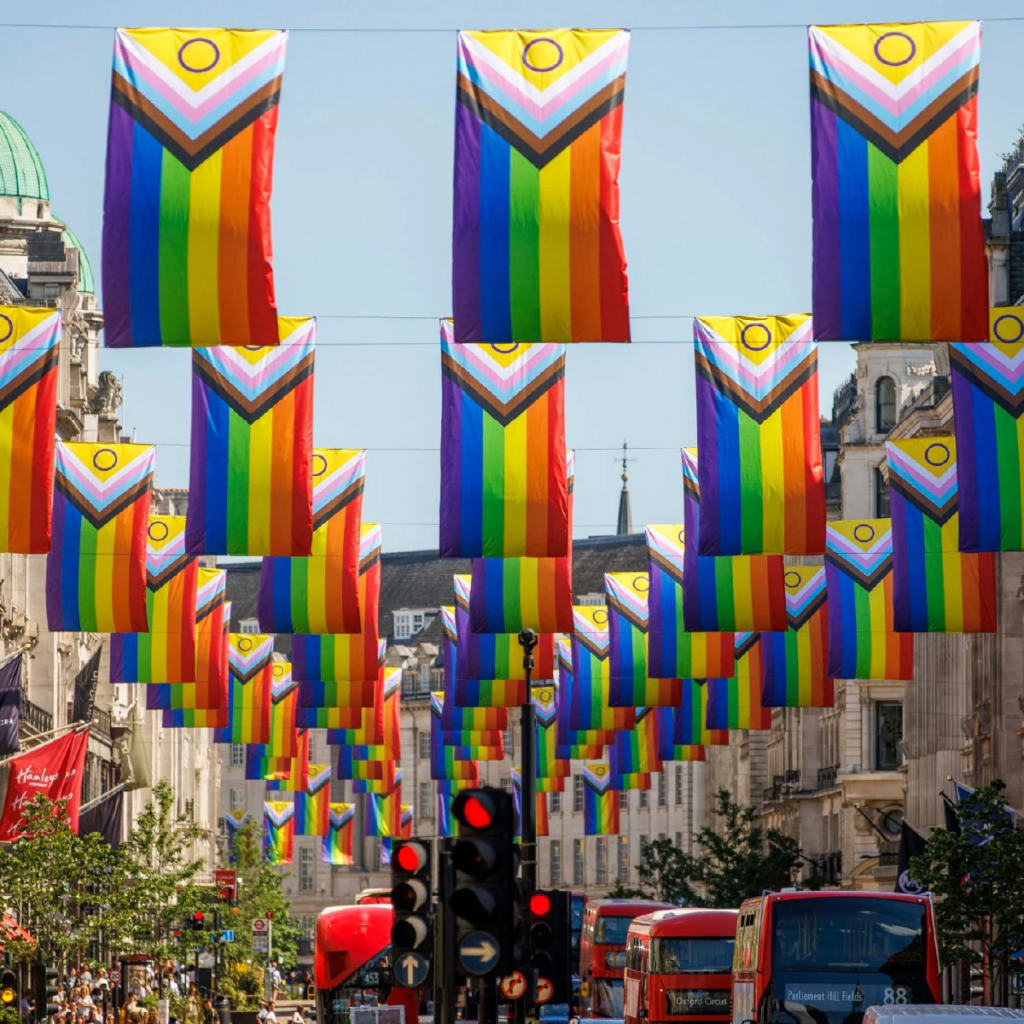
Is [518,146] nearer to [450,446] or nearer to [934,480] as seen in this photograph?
[450,446]

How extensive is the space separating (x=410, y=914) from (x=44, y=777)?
32.9 meters

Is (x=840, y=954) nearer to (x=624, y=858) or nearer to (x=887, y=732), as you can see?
(x=887, y=732)

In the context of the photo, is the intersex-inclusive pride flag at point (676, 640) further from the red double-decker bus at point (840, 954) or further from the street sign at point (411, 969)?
the street sign at point (411, 969)

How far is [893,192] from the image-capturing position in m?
26.0

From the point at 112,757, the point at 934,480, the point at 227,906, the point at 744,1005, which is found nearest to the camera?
the point at 744,1005

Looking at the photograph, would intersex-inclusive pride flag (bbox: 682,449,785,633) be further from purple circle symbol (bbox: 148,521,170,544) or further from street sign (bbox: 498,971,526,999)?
purple circle symbol (bbox: 148,521,170,544)

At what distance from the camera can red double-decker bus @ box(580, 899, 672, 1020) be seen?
52.2 meters

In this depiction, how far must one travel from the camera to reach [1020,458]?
1283 inches

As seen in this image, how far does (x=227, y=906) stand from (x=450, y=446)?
40843mm

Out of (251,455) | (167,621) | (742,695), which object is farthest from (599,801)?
(251,455)

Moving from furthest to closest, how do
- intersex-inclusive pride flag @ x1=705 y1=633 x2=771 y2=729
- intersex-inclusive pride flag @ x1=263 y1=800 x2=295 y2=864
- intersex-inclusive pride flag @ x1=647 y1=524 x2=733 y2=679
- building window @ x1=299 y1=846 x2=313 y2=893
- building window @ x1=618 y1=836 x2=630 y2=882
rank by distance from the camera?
building window @ x1=299 y1=846 x2=313 y2=893 → building window @ x1=618 y1=836 x2=630 y2=882 → intersex-inclusive pride flag @ x1=263 y1=800 x2=295 y2=864 → intersex-inclusive pride flag @ x1=705 y1=633 x2=771 y2=729 → intersex-inclusive pride flag @ x1=647 y1=524 x2=733 y2=679

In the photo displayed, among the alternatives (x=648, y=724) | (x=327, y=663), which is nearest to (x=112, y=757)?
(x=648, y=724)

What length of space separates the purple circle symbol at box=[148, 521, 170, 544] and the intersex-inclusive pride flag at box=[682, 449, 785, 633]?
439 inches

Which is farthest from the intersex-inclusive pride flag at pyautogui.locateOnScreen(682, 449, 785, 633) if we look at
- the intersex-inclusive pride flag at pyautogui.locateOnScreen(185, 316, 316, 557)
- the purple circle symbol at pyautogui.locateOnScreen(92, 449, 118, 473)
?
the purple circle symbol at pyautogui.locateOnScreen(92, 449, 118, 473)
